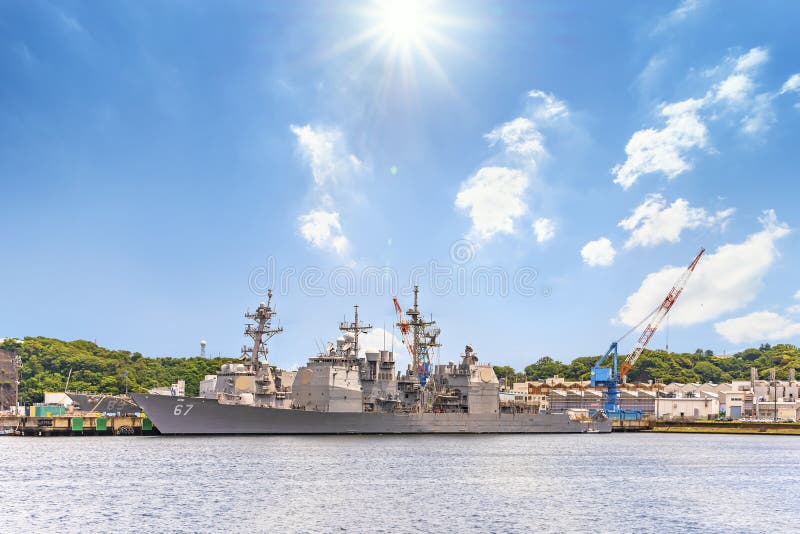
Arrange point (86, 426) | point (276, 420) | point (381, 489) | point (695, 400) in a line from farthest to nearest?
1. point (695, 400)
2. point (86, 426)
3. point (276, 420)
4. point (381, 489)

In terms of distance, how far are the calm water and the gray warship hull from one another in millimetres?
5195

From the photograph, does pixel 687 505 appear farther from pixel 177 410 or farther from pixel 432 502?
pixel 177 410

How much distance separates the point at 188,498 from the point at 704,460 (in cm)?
4211

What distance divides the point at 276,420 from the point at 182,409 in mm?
8334

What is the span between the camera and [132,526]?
104 feet

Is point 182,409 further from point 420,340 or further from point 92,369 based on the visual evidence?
point 92,369

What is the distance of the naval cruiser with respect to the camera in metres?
74.6

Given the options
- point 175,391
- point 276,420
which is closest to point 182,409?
point 276,420

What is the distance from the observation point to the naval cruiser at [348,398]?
245 ft

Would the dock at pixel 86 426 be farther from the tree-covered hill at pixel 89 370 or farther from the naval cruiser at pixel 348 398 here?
the tree-covered hill at pixel 89 370

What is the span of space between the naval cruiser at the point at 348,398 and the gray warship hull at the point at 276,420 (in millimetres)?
89

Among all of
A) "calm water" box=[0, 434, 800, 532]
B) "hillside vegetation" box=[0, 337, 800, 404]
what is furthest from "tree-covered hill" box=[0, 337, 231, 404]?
"calm water" box=[0, 434, 800, 532]

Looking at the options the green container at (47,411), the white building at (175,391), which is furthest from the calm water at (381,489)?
the green container at (47,411)

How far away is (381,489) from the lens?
42125mm
